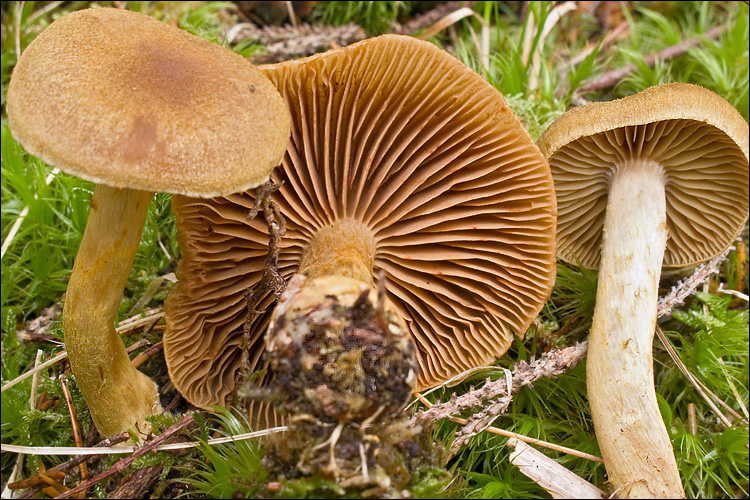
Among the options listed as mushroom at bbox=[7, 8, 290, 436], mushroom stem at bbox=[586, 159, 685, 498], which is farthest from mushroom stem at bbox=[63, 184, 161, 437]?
mushroom stem at bbox=[586, 159, 685, 498]

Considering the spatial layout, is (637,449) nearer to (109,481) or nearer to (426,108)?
(426,108)

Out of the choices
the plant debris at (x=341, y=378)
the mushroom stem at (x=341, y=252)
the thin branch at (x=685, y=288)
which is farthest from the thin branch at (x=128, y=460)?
the thin branch at (x=685, y=288)

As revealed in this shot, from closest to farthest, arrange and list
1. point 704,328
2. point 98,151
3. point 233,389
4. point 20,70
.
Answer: point 98,151
point 20,70
point 233,389
point 704,328

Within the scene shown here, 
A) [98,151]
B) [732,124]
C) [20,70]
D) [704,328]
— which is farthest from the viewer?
[704,328]

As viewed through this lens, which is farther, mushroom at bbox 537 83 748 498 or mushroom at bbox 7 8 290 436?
mushroom at bbox 537 83 748 498

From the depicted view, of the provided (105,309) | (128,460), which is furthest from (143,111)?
(128,460)

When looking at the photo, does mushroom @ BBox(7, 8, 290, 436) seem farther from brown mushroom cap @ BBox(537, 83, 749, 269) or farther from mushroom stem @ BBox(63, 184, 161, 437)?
brown mushroom cap @ BBox(537, 83, 749, 269)

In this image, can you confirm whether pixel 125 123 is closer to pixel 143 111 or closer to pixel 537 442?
pixel 143 111

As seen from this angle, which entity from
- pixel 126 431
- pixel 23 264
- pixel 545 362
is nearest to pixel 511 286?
pixel 545 362
